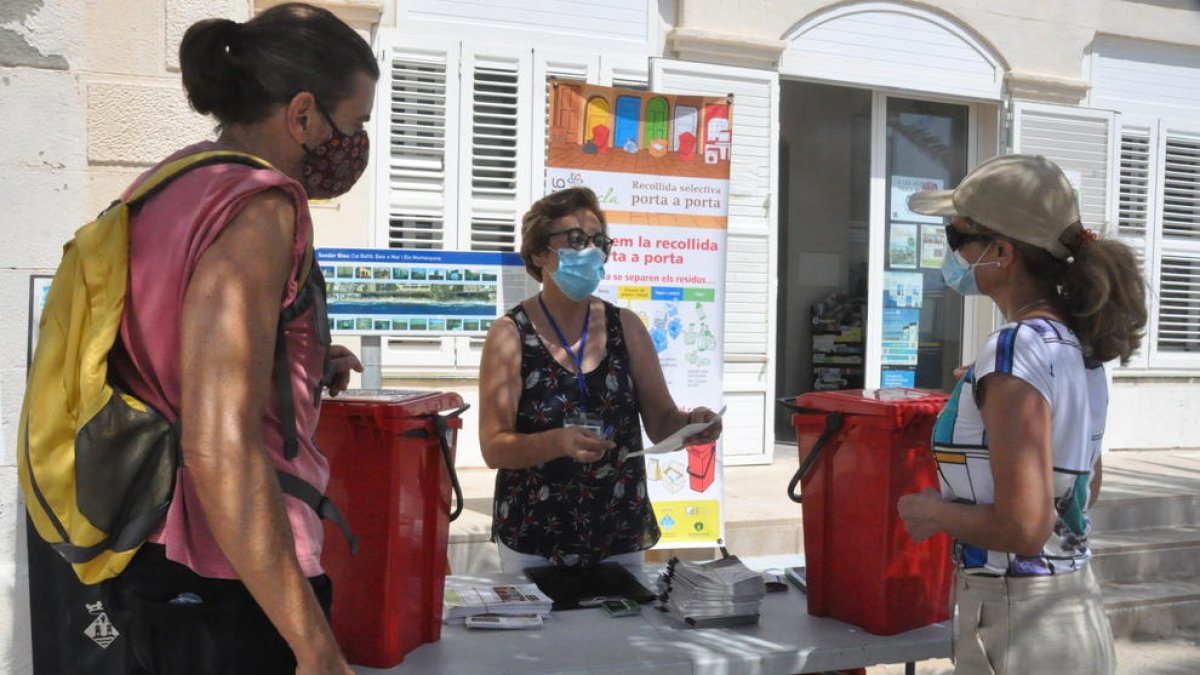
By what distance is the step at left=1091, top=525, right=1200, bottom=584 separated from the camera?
5.26 m

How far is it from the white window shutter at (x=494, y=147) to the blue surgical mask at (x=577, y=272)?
10.2 feet

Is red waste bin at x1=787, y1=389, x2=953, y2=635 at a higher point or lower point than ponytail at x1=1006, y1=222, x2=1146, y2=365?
lower

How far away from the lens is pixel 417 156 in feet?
18.7

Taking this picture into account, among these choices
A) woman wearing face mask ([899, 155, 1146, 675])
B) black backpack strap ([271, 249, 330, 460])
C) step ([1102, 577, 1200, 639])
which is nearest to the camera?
black backpack strap ([271, 249, 330, 460])

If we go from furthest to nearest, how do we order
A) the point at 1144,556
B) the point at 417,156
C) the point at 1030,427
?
the point at 417,156
the point at 1144,556
the point at 1030,427

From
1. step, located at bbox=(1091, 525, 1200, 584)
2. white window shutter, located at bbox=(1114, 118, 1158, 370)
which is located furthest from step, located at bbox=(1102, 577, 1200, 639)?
white window shutter, located at bbox=(1114, 118, 1158, 370)

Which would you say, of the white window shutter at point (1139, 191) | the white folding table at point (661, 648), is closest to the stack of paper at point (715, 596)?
the white folding table at point (661, 648)

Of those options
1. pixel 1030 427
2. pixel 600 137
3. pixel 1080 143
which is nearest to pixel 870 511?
pixel 1030 427

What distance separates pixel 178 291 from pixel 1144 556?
5.56 metres

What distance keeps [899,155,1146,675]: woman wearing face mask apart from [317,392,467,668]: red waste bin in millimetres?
929

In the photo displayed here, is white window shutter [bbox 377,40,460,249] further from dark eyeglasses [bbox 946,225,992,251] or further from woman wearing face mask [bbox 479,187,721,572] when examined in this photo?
dark eyeglasses [bbox 946,225,992,251]

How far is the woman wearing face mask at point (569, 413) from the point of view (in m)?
2.58

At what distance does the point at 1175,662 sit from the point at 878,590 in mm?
3361

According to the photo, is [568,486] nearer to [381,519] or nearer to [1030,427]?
[381,519]
